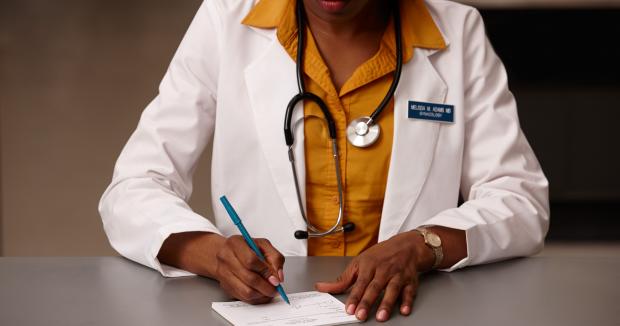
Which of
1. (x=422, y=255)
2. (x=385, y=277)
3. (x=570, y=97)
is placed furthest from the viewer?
(x=570, y=97)

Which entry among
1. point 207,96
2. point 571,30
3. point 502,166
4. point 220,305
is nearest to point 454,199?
point 502,166

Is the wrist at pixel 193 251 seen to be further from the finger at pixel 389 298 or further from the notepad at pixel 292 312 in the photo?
the finger at pixel 389 298

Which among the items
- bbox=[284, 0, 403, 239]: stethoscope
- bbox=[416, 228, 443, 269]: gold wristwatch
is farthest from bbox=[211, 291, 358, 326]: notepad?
bbox=[284, 0, 403, 239]: stethoscope

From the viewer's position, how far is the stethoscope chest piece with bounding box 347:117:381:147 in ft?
5.36

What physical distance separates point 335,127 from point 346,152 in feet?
0.19

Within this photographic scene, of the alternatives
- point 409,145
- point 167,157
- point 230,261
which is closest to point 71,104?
point 167,157

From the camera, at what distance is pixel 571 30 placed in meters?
3.22

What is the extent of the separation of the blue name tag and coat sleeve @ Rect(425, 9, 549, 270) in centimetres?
6

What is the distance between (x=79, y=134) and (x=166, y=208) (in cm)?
196

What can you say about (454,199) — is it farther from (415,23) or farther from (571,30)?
(571,30)

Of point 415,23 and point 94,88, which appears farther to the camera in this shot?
point 94,88

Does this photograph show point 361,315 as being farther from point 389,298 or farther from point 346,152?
point 346,152

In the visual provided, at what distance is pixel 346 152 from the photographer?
1.66m

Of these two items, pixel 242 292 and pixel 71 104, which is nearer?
pixel 242 292
